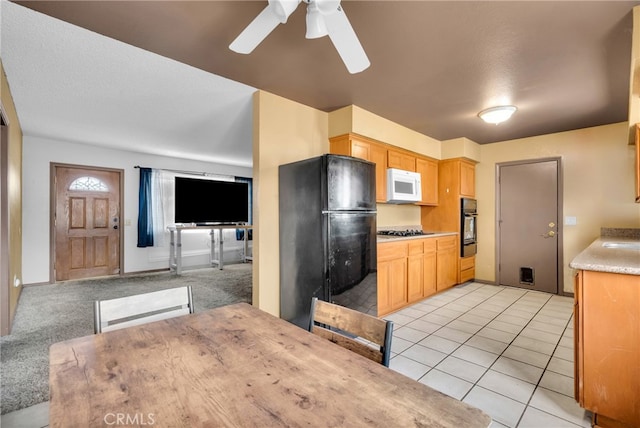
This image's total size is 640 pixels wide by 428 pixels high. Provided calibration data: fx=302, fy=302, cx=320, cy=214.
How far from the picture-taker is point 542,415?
Result: 5.83ft

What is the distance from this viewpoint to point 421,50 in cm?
227

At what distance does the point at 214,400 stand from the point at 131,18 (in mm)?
2230

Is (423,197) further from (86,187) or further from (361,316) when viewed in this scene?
(86,187)

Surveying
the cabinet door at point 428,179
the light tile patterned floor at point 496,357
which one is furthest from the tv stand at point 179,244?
the light tile patterned floor at point 496,357

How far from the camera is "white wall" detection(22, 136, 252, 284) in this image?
4.75m

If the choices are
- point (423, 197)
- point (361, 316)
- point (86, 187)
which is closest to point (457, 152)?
point (423, 197)

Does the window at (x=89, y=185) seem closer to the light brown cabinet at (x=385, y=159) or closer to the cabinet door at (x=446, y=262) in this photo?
Result: the light brown cabinet at (x=385, y=159)

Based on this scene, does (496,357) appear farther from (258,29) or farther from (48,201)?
(48,201)

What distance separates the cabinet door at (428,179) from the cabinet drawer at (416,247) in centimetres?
98

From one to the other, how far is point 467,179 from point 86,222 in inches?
260

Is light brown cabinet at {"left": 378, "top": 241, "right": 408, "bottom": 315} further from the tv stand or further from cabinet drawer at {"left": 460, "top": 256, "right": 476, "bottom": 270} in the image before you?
the tv stand

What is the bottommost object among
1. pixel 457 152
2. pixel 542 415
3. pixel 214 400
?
pixel 542 415

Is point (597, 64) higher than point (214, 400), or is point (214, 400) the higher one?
point (597, 64)

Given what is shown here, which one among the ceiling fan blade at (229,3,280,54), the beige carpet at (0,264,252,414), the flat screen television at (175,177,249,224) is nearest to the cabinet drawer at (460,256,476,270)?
the beige carpet at (0,264,252,414)
